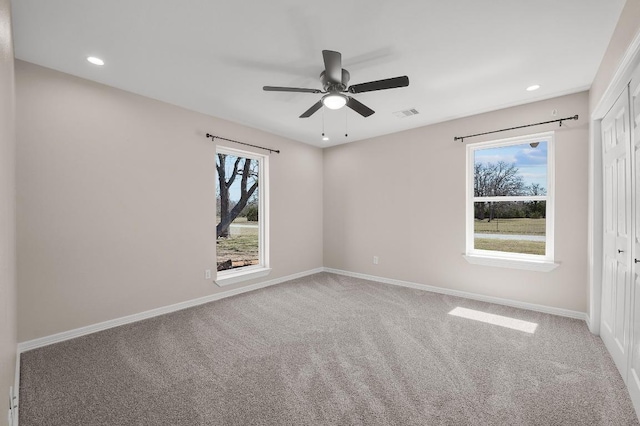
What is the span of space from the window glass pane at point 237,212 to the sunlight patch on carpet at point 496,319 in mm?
3194

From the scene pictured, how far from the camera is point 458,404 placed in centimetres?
184

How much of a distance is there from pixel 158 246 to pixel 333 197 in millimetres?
3255

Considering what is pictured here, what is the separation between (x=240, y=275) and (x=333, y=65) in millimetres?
3355

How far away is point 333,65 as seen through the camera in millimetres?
2186

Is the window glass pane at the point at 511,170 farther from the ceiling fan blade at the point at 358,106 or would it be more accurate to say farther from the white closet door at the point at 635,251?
the ceiling fan blade at the point at 358,106

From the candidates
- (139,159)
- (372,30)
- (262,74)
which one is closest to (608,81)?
(372,30)

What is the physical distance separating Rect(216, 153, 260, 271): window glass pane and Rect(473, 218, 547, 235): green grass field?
351cm

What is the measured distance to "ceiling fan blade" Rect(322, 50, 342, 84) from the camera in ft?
6.77

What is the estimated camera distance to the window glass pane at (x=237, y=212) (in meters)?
4.43

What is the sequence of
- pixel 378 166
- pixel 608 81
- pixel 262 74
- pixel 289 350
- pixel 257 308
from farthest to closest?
pixel 378 166 → pixel 257 308 → pixel 262 74 → pixel 289 350 → pixel 608 81

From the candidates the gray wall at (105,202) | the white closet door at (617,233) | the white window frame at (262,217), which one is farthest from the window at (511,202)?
the gray wall at (105,202)

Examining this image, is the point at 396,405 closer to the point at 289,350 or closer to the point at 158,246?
the point at 289,350

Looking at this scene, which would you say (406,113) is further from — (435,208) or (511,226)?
(511,226)

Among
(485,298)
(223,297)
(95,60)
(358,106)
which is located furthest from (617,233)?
(95,60)
